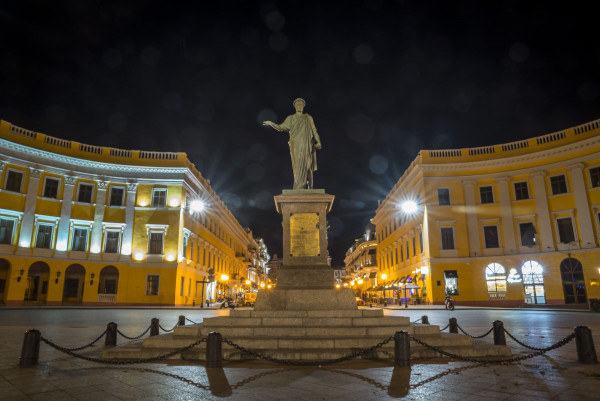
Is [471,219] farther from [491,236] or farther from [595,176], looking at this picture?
[595,176]

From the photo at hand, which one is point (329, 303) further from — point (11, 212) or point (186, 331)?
point (11, 212)

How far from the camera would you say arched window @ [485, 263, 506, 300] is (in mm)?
32250

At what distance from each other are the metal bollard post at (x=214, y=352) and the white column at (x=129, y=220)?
29984 millimetres

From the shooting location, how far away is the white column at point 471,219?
109 feet

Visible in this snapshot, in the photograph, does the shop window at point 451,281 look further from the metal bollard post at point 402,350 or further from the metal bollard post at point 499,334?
the metal bollard post at point 402,350

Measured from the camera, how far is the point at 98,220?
33.8 meters

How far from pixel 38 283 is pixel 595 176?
141ft

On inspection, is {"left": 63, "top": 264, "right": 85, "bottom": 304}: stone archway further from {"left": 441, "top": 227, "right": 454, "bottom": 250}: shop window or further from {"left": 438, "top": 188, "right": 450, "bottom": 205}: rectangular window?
{"left": 438, "top": 188, "right": 450, "bottom": 205}: rectangular window

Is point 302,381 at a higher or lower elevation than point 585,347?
lower

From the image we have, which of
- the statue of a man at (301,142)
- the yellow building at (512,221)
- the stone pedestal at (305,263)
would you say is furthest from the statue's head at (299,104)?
the yellow building at (512,221)

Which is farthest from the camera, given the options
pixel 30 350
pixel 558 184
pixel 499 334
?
pixel 558 184

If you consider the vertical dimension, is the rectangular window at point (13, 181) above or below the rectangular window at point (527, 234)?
above

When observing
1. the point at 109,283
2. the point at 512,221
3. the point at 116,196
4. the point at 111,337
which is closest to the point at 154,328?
the point at 111,337

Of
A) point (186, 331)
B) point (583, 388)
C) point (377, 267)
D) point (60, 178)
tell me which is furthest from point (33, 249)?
point (377, 267)
